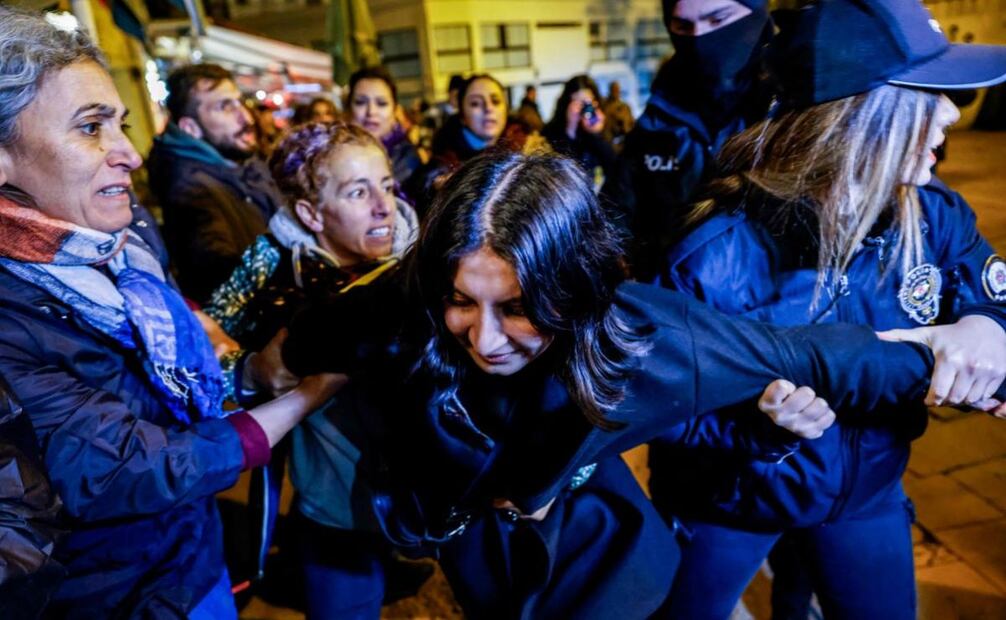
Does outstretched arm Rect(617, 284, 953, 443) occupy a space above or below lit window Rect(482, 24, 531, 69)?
below

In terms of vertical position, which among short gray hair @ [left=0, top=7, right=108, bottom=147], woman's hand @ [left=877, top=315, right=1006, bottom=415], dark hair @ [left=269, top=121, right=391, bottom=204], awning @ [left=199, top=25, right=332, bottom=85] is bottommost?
woman's hand @ [left=877, top=315, right=1006, bottom=415]

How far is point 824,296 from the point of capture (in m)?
1.44

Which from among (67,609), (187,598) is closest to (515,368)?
(187,598)

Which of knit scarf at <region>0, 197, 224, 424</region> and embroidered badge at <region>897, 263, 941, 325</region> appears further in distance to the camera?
embroidered badge at <region>897, 263, 941, 325</region>

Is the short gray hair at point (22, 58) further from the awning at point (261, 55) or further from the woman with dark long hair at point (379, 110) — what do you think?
the awning at point (261, 55)

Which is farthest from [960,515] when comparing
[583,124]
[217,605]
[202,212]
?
[202,212]

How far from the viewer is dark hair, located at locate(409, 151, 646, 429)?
1113 mm

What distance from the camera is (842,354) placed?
1200 mm

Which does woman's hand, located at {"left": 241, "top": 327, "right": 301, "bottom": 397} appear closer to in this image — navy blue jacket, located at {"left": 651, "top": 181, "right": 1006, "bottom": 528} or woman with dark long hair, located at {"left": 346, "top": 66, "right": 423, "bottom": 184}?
navy blue jacket, located at {"left": 651, "top": 181, "right": 1006, "bottom": 528}

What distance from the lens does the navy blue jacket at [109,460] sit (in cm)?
118

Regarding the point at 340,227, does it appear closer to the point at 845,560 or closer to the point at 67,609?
the point at 67,609

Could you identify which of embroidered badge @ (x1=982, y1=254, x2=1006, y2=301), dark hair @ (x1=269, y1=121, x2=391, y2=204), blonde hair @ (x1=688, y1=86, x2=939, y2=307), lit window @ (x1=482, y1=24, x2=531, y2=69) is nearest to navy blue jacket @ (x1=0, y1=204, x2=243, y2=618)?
dark hair @ (x1=269, y1=121, x2=391, y2=204)

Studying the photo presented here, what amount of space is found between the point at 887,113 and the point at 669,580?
1229 millimetres

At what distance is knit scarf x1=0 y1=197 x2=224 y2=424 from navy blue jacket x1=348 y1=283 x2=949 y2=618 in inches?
14.7
